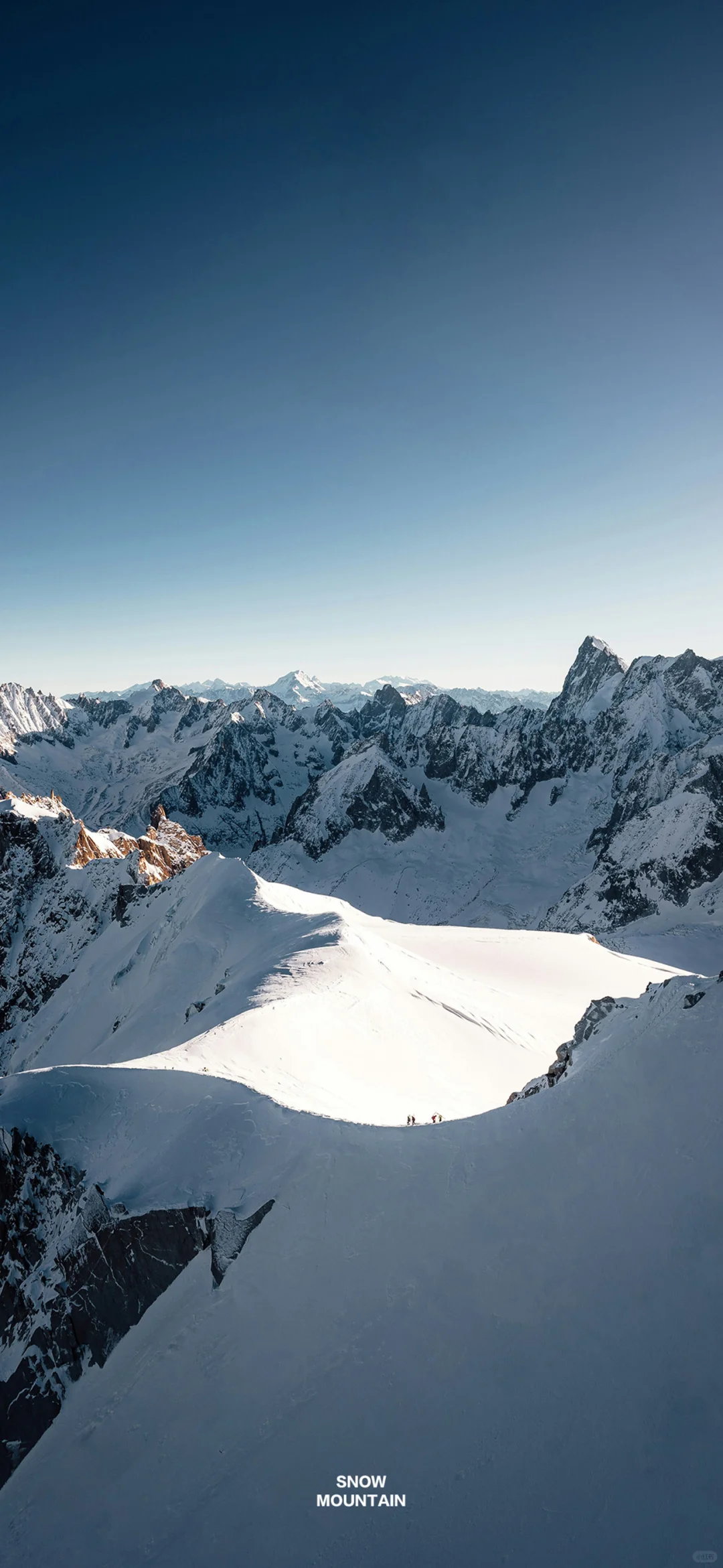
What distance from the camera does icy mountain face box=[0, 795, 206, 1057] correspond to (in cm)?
5884

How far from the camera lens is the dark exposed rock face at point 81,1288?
12602 mm

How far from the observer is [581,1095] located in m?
13.3

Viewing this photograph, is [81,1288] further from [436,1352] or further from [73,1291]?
[436,1352]

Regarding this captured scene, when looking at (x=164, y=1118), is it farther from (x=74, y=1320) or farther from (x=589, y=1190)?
(x=589, y=1190)

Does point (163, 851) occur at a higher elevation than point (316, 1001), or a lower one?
higher

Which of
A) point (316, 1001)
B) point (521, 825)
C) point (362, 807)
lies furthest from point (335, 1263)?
point (521, 825)

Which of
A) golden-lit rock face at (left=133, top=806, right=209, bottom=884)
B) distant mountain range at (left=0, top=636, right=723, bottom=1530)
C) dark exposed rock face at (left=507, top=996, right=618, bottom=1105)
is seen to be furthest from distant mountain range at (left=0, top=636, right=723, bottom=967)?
distant mountain range at (left=0, top=636, right=723, bottom=1530)

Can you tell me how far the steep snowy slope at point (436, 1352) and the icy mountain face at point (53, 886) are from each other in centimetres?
4567

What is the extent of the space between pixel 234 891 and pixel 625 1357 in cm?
3848

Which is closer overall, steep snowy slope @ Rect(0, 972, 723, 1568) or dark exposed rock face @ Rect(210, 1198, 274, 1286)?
steep snowy slope @ Rect(0, 972, 723, 1568)

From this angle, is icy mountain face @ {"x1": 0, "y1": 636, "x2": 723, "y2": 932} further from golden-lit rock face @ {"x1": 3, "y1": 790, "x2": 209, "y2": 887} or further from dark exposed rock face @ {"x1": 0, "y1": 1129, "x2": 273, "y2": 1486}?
dark exposed rock face @ {"x1": 0, "y1": 1129, "x2": 273, "y2": 1486}

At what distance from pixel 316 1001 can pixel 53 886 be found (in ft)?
172

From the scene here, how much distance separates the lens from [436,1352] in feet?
33.7

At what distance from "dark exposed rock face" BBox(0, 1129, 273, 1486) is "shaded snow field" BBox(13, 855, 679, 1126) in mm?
3595
